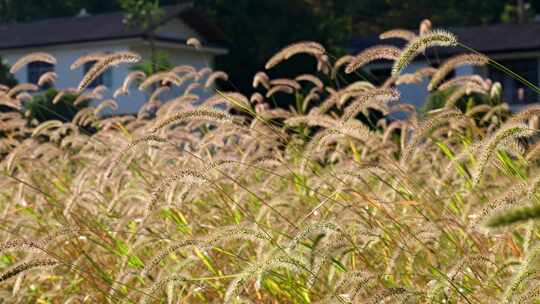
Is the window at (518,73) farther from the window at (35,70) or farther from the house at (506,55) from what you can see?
the window at (35,70)

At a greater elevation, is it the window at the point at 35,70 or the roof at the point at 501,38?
the roof at the point at 501,38

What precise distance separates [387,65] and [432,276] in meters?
34.6

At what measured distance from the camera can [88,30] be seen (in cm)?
3753

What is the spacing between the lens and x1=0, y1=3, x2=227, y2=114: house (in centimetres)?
3631

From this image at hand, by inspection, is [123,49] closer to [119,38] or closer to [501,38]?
[119,38]

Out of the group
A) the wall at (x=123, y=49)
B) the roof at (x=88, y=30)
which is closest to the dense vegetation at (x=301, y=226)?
the wall at (x=123, y=49)

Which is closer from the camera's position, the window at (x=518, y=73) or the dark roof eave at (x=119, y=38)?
the dark roof eave at (x=119, y=38)

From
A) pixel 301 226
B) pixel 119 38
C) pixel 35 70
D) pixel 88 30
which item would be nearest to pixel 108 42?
pixel 119 38

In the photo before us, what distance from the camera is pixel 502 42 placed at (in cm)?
3634

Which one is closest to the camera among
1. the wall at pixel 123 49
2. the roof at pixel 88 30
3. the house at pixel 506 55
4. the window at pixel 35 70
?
the house at pixel 506 55

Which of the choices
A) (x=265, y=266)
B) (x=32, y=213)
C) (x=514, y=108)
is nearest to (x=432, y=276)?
(x=265, y=266)

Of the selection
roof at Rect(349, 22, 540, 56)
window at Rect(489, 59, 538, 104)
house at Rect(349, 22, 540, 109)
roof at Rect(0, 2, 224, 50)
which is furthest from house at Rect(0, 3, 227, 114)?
window at Rect(489, 59, 538, 104)

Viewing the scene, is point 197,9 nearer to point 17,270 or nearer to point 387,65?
point 387,65

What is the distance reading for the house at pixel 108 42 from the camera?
119ft
